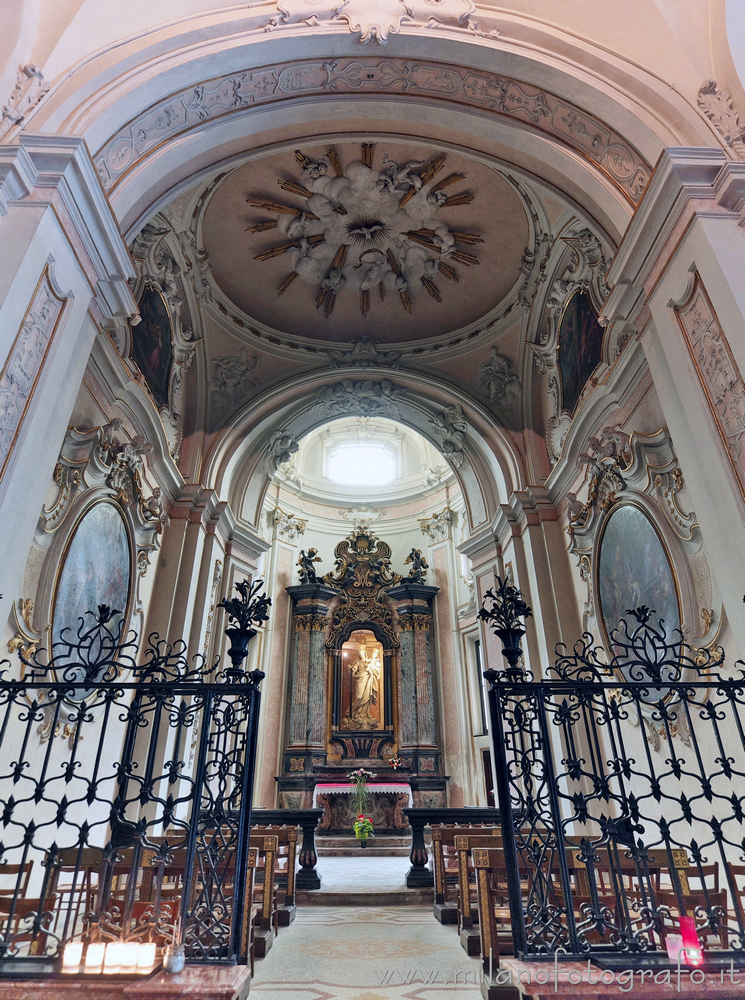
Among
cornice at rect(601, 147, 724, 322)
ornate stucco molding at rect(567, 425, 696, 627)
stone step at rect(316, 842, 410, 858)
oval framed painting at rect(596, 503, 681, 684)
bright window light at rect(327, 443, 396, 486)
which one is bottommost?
→ stone step at rect(316, 842, 410, 858)

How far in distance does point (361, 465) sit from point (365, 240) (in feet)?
32.3

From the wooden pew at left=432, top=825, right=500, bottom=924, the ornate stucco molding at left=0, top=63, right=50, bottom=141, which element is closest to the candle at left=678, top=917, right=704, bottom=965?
the wooden pew at left=432, top=825, right=500, bottom=924

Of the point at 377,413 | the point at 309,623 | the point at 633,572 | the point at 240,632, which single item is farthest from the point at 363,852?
A: the point at 240,632

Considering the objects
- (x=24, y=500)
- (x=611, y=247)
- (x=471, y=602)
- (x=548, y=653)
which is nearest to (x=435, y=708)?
(x=471, y=602)

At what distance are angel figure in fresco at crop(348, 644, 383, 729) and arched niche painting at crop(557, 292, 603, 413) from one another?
935cm

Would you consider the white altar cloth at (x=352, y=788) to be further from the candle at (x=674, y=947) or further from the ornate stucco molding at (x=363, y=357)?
the candle at (x=674, y=947)

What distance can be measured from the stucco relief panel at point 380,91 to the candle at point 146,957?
5.61 meters

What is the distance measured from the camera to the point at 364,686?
15688mm

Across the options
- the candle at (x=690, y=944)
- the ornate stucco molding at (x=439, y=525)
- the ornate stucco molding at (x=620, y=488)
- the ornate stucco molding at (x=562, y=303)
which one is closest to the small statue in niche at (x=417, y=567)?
the ornate stucco molding at (x=439, y=525)

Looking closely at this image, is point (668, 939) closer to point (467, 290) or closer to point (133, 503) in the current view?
point (133, 503)

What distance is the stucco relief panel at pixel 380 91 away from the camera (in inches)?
221

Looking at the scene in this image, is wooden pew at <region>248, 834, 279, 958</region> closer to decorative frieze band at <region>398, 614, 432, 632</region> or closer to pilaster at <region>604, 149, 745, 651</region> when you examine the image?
pilaster at <region>604, 149, 745, 651</region>

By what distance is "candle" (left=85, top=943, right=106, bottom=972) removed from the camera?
2.53 meters

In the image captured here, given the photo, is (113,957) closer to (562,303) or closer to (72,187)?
(72,187)
